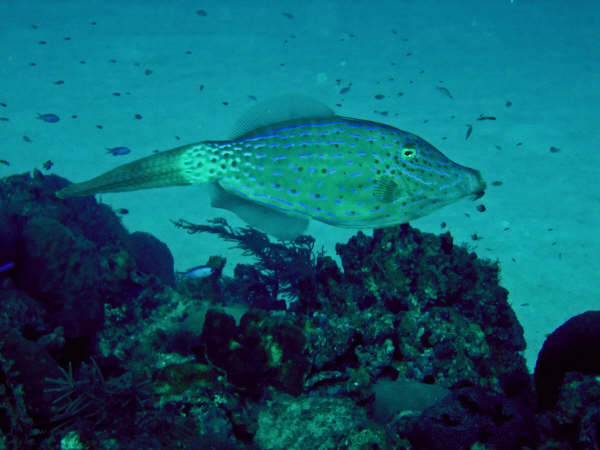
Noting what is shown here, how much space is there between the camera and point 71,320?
4.90 meters

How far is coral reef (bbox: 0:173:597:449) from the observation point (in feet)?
10.0

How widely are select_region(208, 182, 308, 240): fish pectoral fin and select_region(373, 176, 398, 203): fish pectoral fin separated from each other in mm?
627

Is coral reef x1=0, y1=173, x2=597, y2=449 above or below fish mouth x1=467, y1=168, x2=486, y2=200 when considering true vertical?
below

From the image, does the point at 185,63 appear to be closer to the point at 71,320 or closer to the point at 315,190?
the point at 71,320

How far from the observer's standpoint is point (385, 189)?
3066 mm

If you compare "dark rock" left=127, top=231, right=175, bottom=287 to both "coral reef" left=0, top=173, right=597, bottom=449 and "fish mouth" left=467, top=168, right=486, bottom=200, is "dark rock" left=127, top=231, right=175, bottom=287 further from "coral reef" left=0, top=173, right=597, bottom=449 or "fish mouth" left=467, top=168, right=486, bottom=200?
"fish mouth" left=467, top=168, right=486, bottom=200

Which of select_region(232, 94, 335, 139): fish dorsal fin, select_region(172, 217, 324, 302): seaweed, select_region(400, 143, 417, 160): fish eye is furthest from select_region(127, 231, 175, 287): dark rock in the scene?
select_region(400, 143, 417, 160): fish eye

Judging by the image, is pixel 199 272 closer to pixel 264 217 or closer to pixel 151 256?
pixel 151 256

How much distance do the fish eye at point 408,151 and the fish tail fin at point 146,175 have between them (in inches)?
63.2

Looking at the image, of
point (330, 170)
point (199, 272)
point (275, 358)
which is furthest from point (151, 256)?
point (330, 170)

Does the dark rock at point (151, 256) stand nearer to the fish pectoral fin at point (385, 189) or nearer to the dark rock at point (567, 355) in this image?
the fish pectoral fin at point (385, 189)

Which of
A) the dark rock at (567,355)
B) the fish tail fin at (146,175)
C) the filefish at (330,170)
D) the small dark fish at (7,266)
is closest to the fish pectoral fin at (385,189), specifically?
the filefish at (330,170)

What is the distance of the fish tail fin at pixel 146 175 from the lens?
271 cm

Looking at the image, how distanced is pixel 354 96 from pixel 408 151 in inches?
693
